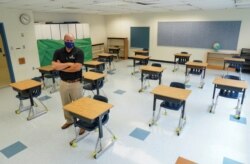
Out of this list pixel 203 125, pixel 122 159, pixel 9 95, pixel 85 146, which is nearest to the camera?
pixel 122 159

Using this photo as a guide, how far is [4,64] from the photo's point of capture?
251 inches

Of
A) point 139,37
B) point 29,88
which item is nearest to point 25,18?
point 29,88

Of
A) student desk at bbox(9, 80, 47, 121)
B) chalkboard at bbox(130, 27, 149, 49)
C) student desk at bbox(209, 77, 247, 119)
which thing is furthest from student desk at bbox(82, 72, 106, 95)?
chalkboard at bbox(130, 27, 149, 49)

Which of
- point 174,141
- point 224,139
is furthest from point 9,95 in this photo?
point 224,139

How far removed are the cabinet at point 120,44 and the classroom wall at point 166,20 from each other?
0.31 metres

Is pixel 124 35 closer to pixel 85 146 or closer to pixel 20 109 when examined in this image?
pixel 20 109

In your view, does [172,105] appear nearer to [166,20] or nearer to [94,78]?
[94,78]

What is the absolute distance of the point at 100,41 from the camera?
11.3 meters

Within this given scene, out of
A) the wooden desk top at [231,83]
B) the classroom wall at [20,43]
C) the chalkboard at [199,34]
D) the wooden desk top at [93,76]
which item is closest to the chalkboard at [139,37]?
the chalkboard at [199,34]

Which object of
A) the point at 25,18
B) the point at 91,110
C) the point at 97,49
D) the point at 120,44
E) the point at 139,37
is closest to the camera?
the point at 91,110

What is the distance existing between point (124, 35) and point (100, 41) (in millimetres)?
1610

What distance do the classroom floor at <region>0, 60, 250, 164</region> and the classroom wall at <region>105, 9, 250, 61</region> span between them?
4.19 m

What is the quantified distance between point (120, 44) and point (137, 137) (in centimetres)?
855

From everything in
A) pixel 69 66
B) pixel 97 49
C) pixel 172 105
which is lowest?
pixel 172 105
